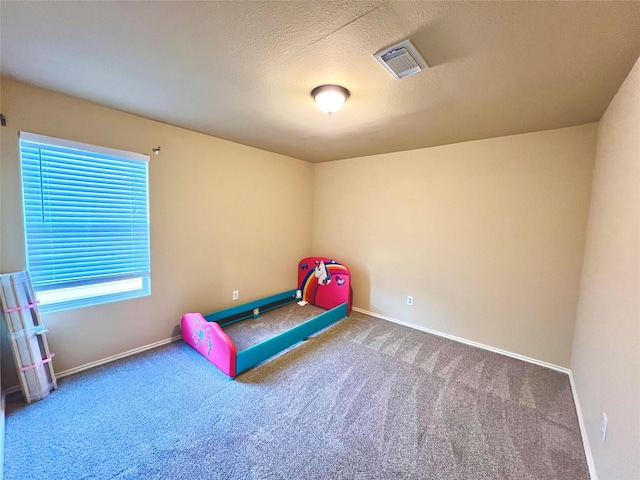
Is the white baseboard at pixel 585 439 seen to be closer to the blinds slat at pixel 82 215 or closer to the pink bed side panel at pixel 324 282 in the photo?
the pink bed side panel at pixel 324 282

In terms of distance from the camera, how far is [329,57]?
1.53 m

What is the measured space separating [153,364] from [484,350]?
11.7 feet

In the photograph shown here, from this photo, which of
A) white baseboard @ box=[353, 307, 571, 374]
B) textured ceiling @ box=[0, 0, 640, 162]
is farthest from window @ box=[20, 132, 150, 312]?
white baseboard @ box=[353, 307, 571, 374]

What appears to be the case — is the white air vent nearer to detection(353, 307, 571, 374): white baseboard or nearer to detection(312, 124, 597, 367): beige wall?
detection(312, 124, 597, 367): beige wall

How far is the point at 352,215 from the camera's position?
13.4 ft

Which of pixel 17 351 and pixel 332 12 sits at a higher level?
pixel 332 12

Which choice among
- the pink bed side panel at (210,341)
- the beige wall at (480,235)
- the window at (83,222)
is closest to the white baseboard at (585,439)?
the beige wall at (480,235)

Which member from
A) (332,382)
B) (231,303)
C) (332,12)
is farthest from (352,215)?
(332,12)

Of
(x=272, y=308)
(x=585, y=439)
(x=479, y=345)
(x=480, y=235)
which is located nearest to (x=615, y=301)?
(x=585, y=439)

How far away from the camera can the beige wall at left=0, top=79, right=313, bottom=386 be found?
79.3 inches

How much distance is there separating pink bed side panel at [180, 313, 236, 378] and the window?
60 cm

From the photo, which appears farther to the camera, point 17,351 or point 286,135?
point 286,135

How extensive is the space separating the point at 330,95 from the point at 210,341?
8.01 ft

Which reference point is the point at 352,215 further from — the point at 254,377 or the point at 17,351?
the point at 17,351
